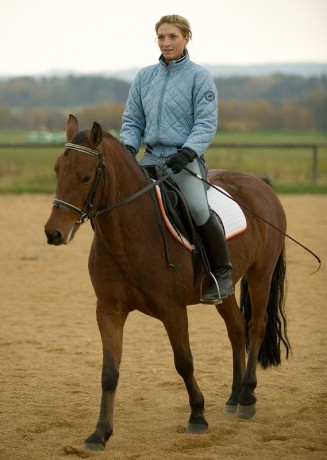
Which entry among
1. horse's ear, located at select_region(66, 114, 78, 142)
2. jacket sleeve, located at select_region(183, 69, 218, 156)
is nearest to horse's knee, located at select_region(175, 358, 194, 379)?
jacket sleeve, located at select_region(183, 69, 218, 156)

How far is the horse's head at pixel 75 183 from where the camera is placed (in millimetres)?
4895

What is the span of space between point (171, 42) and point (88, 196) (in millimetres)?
1389

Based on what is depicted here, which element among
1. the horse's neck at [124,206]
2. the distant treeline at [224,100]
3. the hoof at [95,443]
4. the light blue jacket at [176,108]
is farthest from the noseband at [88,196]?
the distant treeline at [224,100]

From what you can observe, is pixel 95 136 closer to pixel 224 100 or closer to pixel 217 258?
pixel 217 258

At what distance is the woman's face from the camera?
579 centimetres

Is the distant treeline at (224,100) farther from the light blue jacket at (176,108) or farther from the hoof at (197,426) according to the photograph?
the hoof at (197,426)

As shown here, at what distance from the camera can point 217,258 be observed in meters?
5.89

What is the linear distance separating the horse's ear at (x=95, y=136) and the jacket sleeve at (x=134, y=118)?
0.81 metres

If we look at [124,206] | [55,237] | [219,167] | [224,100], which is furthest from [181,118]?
[224,100]

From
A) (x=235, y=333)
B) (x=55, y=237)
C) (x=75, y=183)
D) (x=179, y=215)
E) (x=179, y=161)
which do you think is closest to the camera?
(x=55, y=237)

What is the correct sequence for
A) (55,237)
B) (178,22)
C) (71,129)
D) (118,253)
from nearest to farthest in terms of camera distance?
(55,237) → (71,129) → (118,253) → (178,22)

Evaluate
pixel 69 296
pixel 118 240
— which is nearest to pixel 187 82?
pixel 118 240

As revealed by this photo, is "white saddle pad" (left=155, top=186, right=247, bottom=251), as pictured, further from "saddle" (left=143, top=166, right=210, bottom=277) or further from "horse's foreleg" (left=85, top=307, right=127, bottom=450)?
"horse's foreleg" (left=85, top=307, right=127, bottom=450)

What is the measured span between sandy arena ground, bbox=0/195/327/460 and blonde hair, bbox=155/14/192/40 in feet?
8.93
